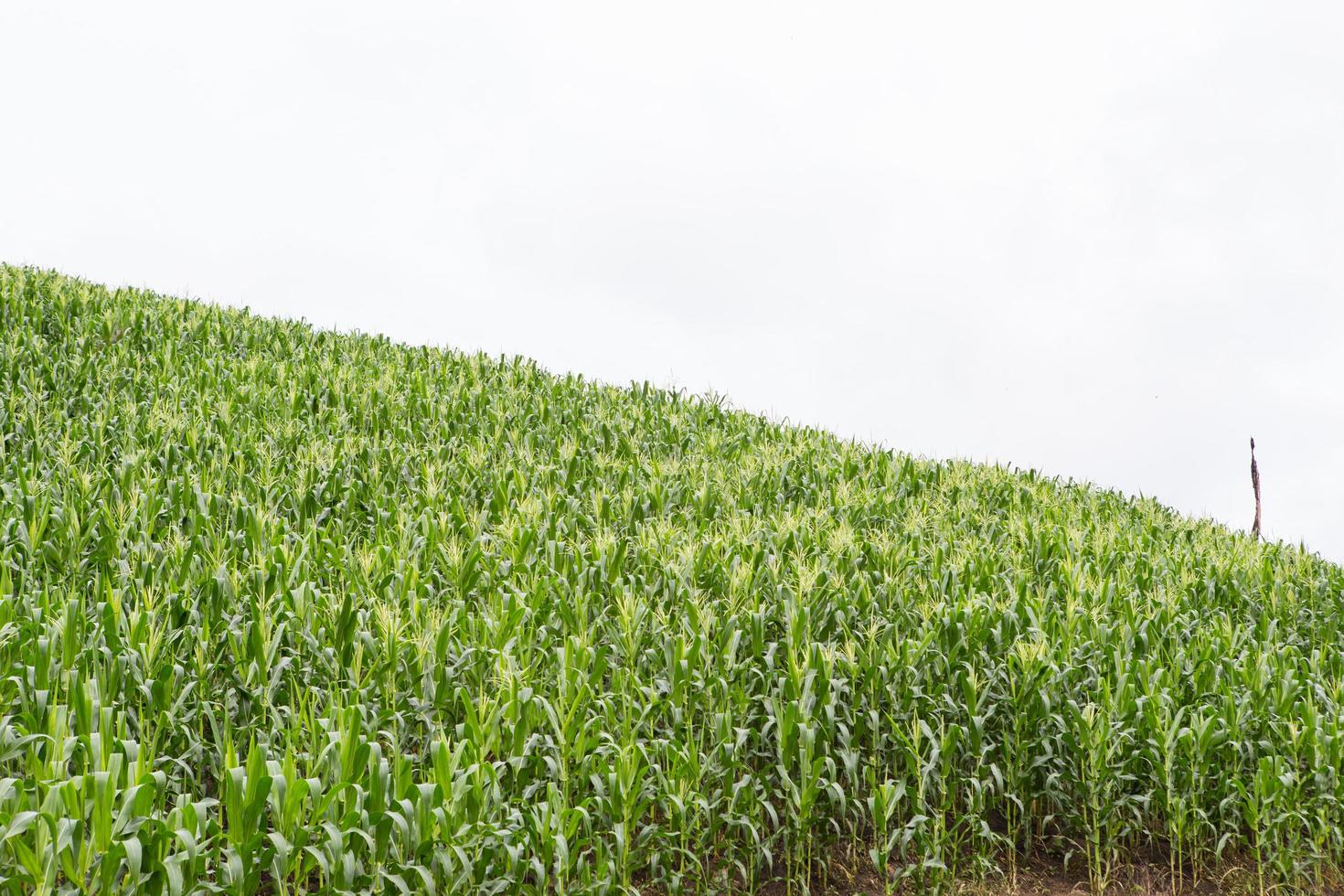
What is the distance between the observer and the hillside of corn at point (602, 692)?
14.0 feet

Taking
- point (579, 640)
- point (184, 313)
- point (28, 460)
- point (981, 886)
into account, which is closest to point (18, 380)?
point (28, 460)

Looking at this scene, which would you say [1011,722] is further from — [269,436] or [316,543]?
[269,436]

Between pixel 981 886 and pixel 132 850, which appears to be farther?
pixel 981 886

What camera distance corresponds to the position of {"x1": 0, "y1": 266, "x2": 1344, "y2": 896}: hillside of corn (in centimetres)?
427

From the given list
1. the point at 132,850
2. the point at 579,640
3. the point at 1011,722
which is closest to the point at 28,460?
the point at 579,640

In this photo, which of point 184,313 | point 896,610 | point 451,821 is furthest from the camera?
point 184,313

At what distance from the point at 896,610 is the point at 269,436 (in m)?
7.96

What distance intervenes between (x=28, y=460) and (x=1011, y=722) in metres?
10.3

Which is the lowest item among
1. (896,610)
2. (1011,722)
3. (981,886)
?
(981,886)

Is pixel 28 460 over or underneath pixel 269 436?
underneath

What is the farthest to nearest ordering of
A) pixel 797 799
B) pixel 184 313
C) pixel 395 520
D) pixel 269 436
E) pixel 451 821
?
pixel 184 313 < pixel 269 436 < pixel 395 520 < pixel 797 799 < pixel 451 821

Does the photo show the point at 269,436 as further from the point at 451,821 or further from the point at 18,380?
the point at 451,821

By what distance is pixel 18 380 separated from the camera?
12688 mm

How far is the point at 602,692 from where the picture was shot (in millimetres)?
6102
